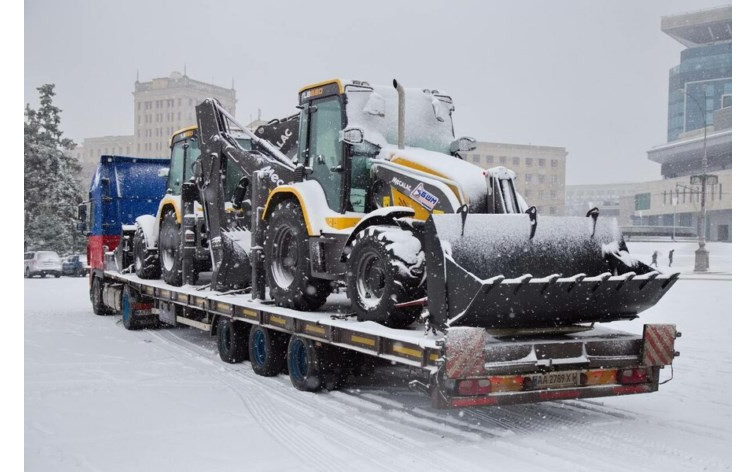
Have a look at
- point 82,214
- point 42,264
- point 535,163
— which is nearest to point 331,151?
point 42,264

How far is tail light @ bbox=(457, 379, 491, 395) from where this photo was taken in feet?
17.6

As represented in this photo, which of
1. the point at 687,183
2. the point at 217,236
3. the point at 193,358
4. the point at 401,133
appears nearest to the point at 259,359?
the point at 193,358

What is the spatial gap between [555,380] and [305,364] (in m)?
2.73

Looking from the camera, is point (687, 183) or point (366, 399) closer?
point (366, 399)

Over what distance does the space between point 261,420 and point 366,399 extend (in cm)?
114

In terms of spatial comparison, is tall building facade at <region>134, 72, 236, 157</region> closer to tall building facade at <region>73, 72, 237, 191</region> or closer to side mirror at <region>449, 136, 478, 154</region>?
tall building facade at <region>73, 72, 237, 191</region>

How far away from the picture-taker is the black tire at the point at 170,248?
11391 mm

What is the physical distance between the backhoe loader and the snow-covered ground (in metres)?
0.78

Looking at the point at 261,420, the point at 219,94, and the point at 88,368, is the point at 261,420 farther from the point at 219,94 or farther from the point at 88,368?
the point at 219,94

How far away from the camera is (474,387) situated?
5410mm

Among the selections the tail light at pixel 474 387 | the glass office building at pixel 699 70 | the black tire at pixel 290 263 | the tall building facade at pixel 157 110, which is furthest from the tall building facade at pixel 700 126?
the tall building facade at pixel 157 110

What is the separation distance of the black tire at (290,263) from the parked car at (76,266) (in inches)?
278
